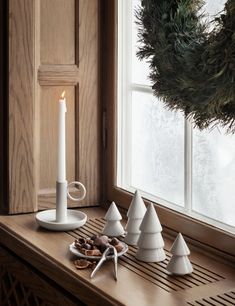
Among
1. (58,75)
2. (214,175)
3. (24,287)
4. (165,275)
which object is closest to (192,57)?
(214,175)

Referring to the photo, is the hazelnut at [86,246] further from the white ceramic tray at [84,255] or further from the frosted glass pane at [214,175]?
the frosted glass pane at [214,175]

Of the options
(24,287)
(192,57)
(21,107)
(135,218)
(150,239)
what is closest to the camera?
(192,57)

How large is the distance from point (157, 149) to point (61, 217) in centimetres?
34

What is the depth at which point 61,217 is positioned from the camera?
2088 millimetres

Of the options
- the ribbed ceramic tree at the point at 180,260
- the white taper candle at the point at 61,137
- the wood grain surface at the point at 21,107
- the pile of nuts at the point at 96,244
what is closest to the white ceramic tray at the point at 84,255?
the pile of nuts at the point at 96,244

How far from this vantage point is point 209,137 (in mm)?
1846

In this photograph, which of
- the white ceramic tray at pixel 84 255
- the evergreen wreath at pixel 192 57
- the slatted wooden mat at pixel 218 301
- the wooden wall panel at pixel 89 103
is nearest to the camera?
the evergreen wreath at pixel 192 57

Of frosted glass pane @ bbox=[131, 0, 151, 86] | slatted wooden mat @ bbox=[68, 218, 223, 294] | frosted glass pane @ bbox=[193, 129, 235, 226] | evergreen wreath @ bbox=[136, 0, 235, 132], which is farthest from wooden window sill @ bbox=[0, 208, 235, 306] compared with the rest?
frosted glass pane @ bbox=[131, 0, 151, 86]

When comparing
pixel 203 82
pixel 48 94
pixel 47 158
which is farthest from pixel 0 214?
pixel 203 82

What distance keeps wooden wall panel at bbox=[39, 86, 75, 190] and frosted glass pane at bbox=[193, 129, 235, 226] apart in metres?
0.51

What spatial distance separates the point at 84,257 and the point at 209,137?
17.4 inches

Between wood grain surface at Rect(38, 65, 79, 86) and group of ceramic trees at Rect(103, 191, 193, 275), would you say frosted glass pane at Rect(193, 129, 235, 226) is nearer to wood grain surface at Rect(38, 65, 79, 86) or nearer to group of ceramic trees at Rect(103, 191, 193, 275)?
group of ceramic trees at Rect(103, 191, 193, 275)

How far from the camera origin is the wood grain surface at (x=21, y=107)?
2135 millimetres

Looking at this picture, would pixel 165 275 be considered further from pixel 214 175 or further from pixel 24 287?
pixel 24 287
